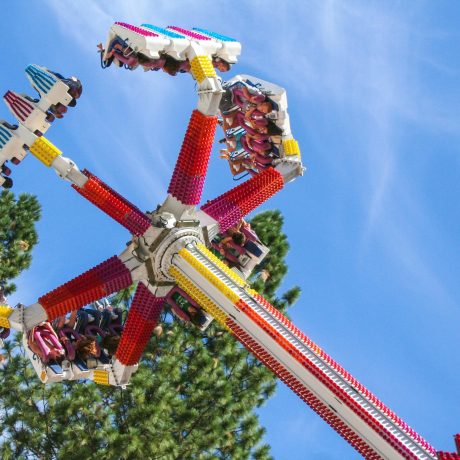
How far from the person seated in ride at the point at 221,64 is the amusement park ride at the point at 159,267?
0.03 meters

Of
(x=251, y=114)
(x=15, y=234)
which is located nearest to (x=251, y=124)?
(x=251, y=114)

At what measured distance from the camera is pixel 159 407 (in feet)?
78.7

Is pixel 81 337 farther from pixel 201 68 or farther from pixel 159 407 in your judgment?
pixel 201 68

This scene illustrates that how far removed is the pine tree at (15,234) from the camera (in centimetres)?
2769

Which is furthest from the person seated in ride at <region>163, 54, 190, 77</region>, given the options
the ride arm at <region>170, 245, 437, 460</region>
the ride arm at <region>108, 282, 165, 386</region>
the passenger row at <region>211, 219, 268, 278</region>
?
the ride arm at <region>108, 282, 165, 386</region>

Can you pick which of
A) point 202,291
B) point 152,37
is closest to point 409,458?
point 202,291

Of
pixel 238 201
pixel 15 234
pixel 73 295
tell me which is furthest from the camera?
pixel 15 234

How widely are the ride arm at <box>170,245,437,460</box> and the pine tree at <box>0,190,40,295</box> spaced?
10.2 meters

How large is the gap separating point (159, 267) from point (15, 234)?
10.1m

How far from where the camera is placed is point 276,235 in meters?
31.0

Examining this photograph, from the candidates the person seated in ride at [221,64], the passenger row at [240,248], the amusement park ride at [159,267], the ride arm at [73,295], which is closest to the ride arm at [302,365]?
the amusement park ride at [159,267]

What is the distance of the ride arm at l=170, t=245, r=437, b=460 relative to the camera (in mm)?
16578

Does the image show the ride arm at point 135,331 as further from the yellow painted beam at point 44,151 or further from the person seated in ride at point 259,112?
the person seated in ride at point 259,112

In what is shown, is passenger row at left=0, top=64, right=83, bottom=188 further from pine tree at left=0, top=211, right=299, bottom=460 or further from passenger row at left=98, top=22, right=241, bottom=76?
pine tree at left=0, top=211, right=299, bottom=460
